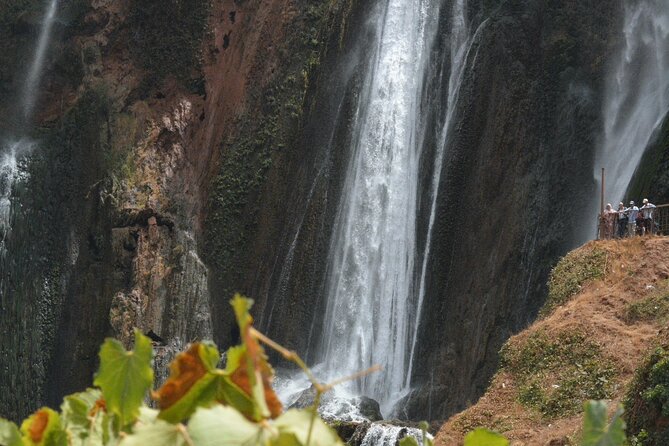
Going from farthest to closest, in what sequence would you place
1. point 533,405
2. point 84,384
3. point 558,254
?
point 84,384, point 558,254, point 533,405

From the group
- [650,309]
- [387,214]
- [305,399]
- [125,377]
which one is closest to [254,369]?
[125,377]

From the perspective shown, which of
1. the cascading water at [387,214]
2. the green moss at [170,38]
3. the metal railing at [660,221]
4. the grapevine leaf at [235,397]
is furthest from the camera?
the green moss at [170,38]

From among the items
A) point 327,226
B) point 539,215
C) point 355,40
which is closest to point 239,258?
point 327,226

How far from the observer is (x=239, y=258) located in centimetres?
2661

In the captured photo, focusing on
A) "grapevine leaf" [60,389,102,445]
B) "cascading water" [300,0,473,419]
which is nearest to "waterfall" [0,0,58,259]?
"cascading water" [300,0,473,419]

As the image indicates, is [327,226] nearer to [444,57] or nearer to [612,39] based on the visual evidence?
[444,57]

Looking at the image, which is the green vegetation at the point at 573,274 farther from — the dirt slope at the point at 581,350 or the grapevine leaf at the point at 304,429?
the grapevine leaf at the point at 304,429

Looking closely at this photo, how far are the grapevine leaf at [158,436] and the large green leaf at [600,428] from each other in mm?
425

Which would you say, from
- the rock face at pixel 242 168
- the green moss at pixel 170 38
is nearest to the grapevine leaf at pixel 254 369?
the rock face at pixel 242 168

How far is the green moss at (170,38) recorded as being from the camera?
90.9 feet

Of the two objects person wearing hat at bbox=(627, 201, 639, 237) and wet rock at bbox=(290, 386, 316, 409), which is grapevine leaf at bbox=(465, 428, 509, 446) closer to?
person wearing hat at bbox=(627, 201, 639, 237)

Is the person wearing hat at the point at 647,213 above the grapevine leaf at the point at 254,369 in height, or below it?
above

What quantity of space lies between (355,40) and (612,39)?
22.0 feet

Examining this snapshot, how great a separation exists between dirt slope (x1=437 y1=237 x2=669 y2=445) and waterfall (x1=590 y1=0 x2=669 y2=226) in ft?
19.1
